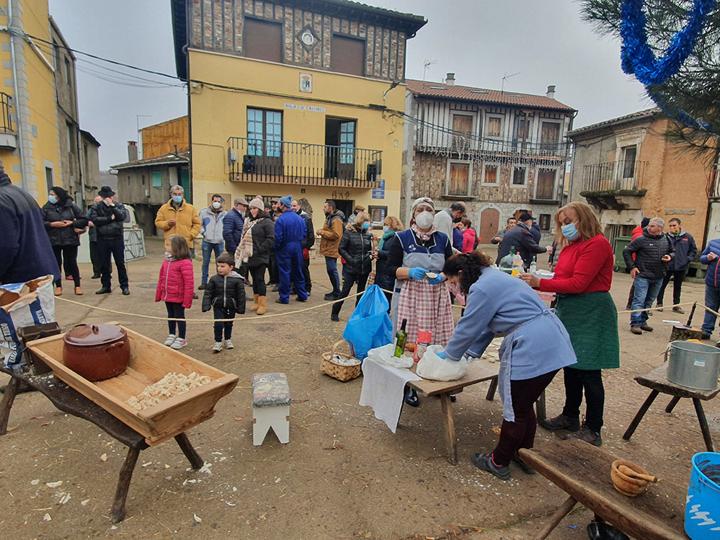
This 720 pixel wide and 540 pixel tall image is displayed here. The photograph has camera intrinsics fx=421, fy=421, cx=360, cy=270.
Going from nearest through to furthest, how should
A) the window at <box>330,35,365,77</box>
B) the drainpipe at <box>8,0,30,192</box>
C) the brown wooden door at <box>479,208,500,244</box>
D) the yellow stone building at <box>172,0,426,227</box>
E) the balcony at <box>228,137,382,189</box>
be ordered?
the drainpipe at <box>8,0,30,192</box> → the yellow stone building at <box>172,0,426,227</box> → the balcony at <box>228,137,382,189</box> → the window at <box>330,35,365,77</box> → the brown wooden door at <box>479,208,500,244</box>

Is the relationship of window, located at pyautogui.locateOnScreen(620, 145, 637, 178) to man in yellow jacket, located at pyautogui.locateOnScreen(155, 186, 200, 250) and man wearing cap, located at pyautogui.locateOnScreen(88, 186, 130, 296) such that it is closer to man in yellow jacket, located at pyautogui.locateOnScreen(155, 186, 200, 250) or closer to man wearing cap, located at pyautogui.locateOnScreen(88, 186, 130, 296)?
man in yellow jacket, located at pyautogui.locateOnScreen(155, 186, 200, 250)

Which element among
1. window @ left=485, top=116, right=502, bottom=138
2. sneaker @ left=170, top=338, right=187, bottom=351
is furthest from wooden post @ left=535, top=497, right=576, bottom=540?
window @ left=485, top=116, right=502, bottom=138

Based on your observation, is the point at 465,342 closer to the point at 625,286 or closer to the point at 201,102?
the point at 625,286

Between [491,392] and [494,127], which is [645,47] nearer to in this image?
[491,392]

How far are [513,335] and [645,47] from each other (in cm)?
177

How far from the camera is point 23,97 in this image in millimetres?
10773

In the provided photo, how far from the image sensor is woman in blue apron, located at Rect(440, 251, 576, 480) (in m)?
2.55

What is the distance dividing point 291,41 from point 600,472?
1525 cm

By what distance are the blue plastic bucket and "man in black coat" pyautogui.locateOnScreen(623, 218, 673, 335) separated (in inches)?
209

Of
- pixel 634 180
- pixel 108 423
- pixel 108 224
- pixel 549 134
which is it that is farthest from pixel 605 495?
pixel 549 134

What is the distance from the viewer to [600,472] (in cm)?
217

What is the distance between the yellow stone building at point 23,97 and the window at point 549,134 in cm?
2292

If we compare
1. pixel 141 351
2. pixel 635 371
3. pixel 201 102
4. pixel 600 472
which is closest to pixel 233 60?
pixel 201 102

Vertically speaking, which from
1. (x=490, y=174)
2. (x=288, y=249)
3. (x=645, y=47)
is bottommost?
(x=288, y=249)
